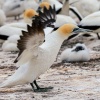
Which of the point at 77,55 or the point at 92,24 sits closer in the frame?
the point at 77,55

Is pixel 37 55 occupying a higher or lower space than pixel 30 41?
lower

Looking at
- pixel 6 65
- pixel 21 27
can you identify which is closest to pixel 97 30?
pixel 21 27

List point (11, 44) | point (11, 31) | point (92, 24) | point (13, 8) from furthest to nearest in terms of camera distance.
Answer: point (13, 8) → point (11, 31) → point (92, 24) → point (11, 44)

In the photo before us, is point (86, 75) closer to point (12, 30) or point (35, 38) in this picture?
Answer: point (35, 38)

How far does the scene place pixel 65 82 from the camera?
336 inches

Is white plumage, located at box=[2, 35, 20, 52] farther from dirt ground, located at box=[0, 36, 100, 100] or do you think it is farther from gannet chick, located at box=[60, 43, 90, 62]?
gannet chick, located at box=[60, 43, 90, 62]

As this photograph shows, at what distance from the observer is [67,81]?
338 inches

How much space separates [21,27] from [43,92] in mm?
5493

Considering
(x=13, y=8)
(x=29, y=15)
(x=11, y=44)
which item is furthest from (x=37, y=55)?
(x=13, y=8)

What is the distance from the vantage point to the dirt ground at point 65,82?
24.8ft

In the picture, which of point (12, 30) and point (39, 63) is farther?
point (12, 30)

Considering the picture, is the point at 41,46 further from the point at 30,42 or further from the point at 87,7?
the point at 87,7

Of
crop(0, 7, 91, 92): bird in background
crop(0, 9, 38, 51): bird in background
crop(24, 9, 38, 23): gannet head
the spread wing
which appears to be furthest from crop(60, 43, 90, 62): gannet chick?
the spread wing

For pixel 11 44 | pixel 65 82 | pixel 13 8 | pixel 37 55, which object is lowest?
pixel 13 8
